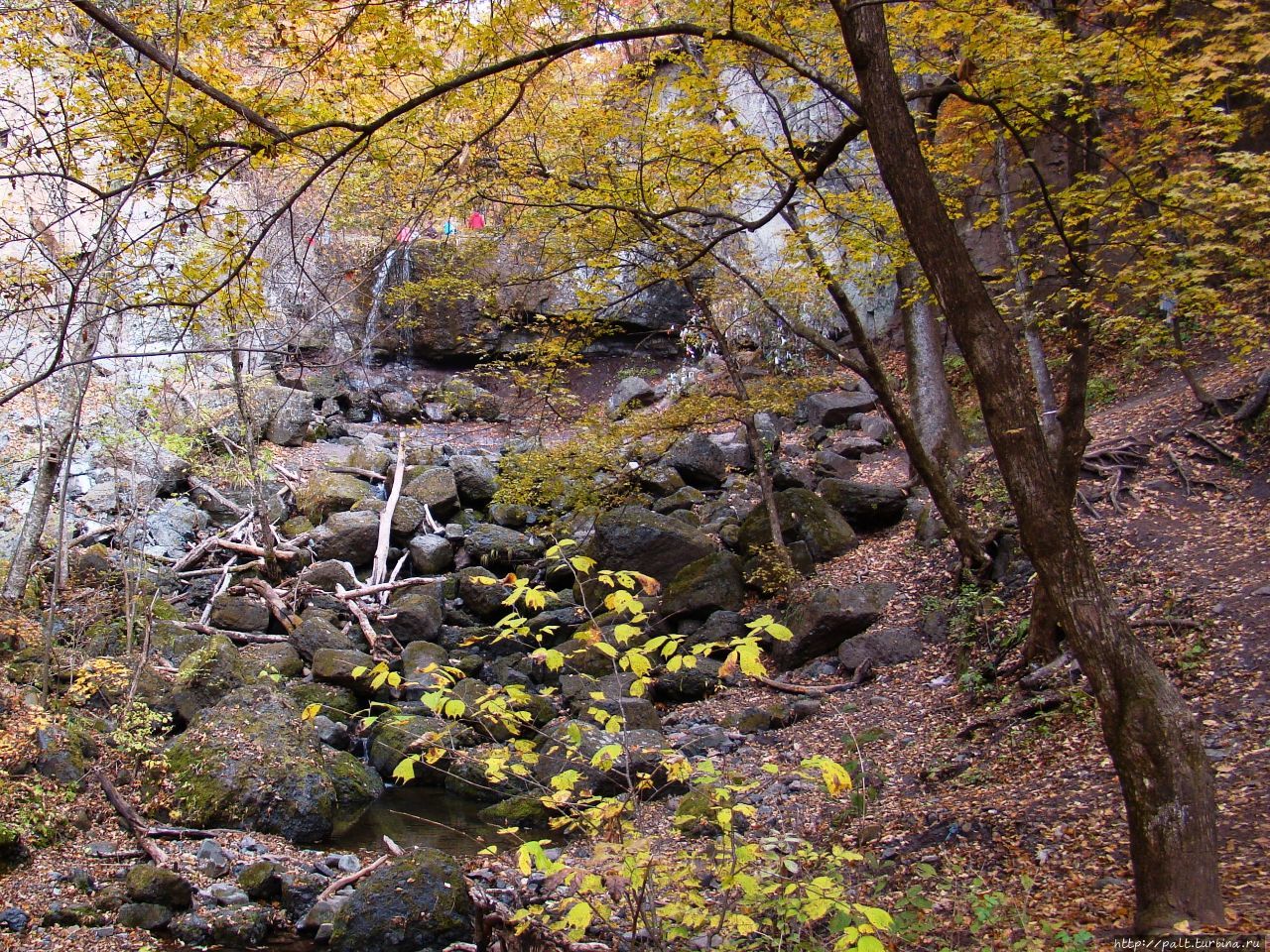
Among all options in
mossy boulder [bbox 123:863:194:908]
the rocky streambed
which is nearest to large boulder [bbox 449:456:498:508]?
the rocky streambed

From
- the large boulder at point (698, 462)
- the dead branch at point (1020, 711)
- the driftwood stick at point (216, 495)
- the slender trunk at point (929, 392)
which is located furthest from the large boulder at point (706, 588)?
the driftwood stick at point (216, 495)

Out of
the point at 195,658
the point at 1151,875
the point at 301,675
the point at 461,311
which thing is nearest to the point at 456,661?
the point at 301,675

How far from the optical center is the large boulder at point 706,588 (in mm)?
11844

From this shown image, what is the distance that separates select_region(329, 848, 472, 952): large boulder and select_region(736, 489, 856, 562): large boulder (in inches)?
285

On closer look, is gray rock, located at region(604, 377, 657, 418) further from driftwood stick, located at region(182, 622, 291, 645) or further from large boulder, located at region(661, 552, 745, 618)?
driftwood stick, located at region(182, 622, 291, 645)

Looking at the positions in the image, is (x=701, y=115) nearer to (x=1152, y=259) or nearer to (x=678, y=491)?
(x=1152, y=259)

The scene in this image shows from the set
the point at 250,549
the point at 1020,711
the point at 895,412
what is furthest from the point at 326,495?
the point at 1020,711

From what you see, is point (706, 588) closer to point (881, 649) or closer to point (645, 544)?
point (645, 544)

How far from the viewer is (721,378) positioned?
55.6 feet

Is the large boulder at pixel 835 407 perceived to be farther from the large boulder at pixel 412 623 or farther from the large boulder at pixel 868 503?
the large boulder at pixel 412 623

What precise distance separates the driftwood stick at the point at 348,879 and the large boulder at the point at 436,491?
30.4ft

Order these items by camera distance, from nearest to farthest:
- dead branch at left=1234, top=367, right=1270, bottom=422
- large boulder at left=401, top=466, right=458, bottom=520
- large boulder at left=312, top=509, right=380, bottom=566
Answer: dead branch at left=1234, top=367, right=1270, bottom=422, large boulder at left=312, top=509, right=380, bottom=566, large boulder at left=401, top=466, right=458, bottom=520

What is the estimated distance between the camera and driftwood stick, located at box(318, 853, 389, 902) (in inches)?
262

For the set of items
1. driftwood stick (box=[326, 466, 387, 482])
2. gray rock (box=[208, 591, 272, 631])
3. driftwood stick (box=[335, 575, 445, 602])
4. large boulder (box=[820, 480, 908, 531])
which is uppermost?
driftwood stick (box=[326, 466, 387, 482])
